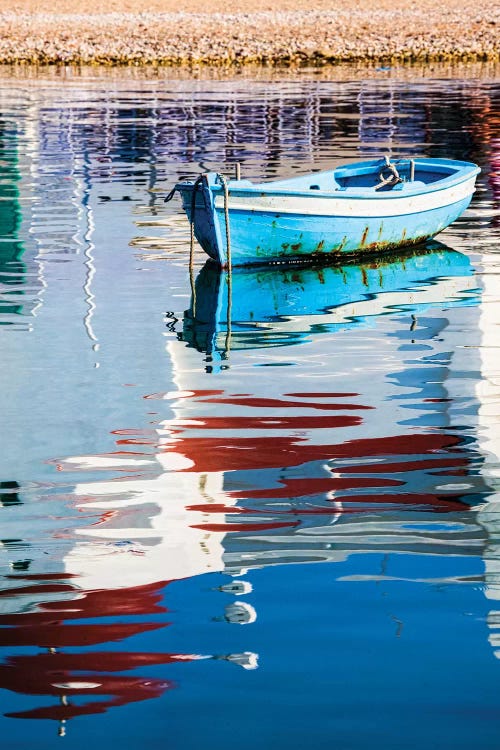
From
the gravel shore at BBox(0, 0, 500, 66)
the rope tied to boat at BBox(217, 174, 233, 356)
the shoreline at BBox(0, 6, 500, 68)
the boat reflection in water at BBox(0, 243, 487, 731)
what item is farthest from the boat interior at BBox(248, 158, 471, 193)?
the gravel shore at BBox(0, 0, 500, 66)

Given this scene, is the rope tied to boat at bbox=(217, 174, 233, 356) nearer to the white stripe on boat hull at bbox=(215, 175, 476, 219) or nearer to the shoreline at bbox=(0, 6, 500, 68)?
the white stripe on boat hull at bbox=(215, 175, 476, 219)

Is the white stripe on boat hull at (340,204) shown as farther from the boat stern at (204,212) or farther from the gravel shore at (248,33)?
Result: the gravel shore at (248,33)

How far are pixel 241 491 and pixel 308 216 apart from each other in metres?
7.76

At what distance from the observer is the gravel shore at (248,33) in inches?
2359

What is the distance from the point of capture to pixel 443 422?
9.03 metres

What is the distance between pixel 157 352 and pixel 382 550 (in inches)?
201

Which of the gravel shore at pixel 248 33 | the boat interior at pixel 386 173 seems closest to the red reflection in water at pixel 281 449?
the boat interior at pixel 386 173

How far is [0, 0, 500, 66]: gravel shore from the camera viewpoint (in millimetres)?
59906

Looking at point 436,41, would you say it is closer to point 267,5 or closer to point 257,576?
point 267,5

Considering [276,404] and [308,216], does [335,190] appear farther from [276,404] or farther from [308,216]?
[276,404]

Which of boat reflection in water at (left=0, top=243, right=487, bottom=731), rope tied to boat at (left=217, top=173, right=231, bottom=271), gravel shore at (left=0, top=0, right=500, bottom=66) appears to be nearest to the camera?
boat reflection in water at (left=0, top=243, right=487, bottom=731)

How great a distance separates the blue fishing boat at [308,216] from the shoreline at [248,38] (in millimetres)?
43550

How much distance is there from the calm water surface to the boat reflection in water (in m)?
0.02

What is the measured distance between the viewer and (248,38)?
6372cm
